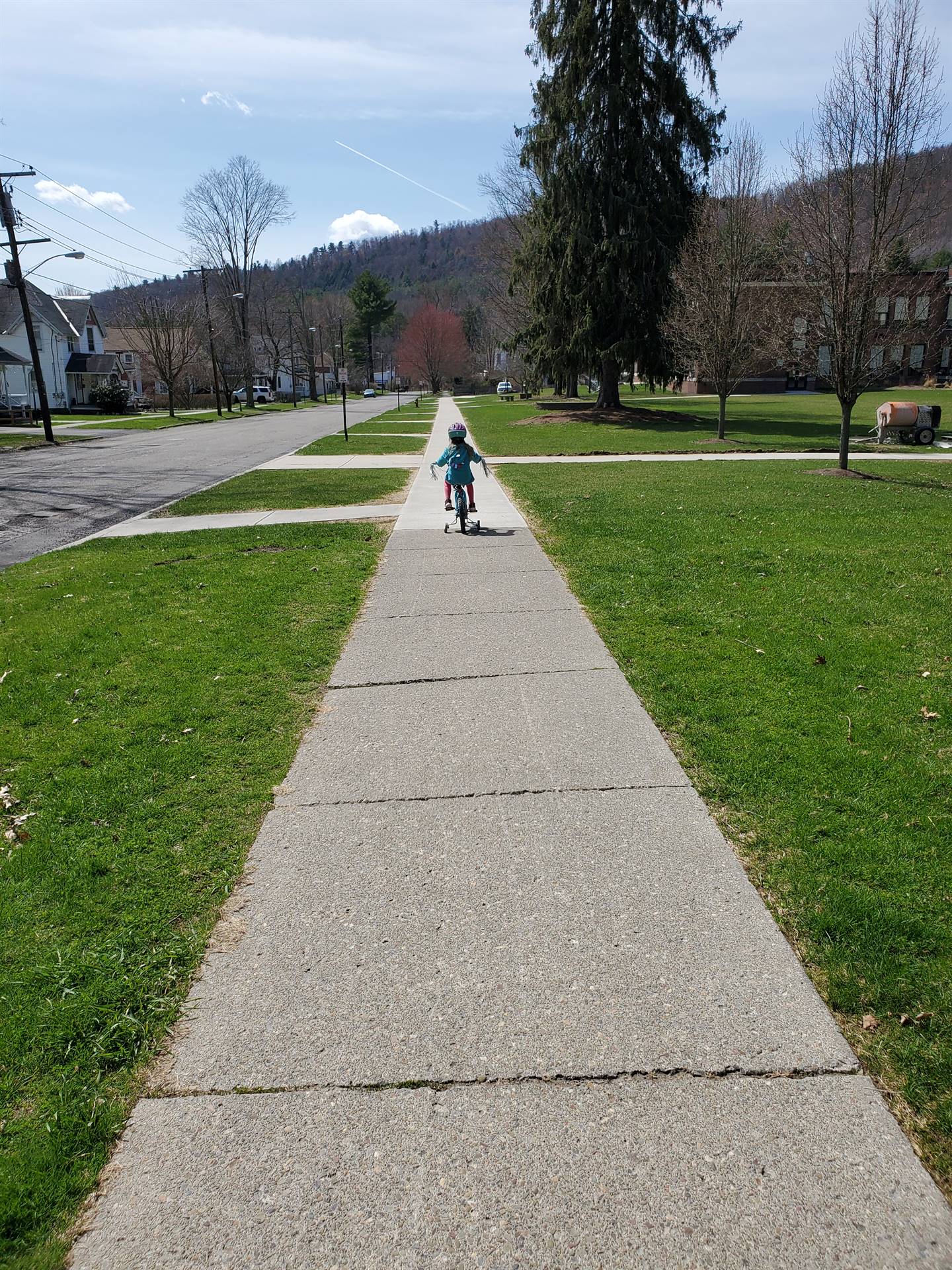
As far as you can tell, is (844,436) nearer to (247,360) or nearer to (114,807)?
(114,807)

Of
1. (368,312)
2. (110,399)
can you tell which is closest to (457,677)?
(110,399)

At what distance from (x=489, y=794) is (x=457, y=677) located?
1833mm

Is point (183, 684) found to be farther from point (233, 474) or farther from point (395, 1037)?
point (233, 474)

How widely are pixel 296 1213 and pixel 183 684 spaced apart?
4219 mm

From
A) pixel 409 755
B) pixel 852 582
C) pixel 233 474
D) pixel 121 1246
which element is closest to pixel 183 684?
pixel 409 755

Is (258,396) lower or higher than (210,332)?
lower

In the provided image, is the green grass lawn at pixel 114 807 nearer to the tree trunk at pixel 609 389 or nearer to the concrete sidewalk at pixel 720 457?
the concrete sidewalk at pixel 720 457

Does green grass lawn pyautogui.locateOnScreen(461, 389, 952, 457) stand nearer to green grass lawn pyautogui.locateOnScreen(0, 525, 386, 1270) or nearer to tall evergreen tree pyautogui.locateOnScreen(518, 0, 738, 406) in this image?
tall evergreen tree pyautogui.locateOnScreen(518, 0, 738, 406)

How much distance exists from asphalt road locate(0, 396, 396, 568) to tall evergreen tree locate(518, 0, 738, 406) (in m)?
12.9

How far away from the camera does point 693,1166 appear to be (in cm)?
221

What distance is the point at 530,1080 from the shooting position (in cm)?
251

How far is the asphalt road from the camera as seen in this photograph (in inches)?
564

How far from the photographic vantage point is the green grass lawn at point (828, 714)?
2891 mm

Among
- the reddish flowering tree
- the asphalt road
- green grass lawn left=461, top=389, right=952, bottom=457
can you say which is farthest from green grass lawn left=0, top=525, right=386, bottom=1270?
the reddish flowering tree
